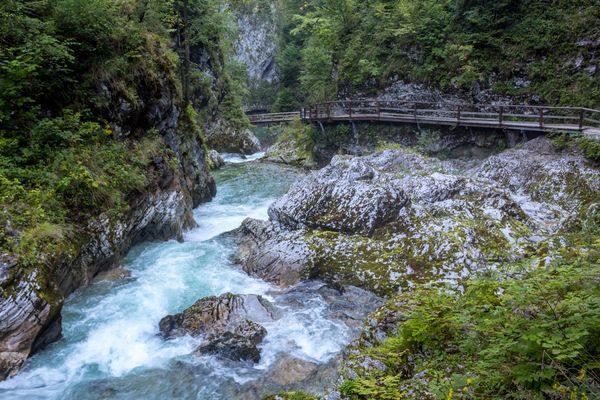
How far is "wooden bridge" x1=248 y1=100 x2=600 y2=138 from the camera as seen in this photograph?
14711 mm

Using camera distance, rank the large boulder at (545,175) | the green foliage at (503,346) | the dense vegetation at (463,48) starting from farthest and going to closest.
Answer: the dense vegetation at (463,48)
the large boulder at (545,175)
the green foliage at (503,346)

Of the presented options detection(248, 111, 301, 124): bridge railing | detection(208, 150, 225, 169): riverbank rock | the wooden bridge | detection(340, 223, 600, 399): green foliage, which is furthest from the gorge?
detection(248, 111, 301, 124): bridge railing

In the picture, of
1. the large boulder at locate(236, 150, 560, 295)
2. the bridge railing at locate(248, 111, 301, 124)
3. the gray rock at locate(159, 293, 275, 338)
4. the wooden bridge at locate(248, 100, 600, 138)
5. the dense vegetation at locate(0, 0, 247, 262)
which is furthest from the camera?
the bridge railing at locate(248, 111, 301, 124)

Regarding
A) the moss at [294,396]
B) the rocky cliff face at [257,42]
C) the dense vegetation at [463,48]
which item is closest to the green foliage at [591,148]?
the dense vegetation at [463,48]

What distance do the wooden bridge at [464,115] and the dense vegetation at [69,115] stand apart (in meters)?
12.1

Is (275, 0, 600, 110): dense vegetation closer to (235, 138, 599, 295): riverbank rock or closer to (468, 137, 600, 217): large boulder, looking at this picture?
(468, 137, 600, 217): large boulder

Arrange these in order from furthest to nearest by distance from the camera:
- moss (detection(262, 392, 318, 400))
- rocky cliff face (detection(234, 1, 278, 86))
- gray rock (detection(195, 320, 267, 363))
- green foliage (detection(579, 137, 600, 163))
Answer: rocky cliff face (detection(234, 1, 278, 86)), green foliage (detection(579, 137, 600, 163)), gray rock (detection(195, 320, 267, 363)), moss (detection(262, 392, 318, 400))

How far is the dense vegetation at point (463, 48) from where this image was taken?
16.6 metres

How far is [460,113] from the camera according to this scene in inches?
716

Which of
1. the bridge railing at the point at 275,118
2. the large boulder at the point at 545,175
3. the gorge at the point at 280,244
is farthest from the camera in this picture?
the bridge railing at the point at 275,118

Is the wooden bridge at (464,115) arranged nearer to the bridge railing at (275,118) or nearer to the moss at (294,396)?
the bridge railing at (275,118)

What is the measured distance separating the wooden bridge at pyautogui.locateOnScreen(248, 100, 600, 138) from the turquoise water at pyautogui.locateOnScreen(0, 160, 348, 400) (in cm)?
1170

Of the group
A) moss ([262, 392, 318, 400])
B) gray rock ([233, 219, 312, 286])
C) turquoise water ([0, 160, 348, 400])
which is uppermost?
moss ([262, 392, 318, 400])

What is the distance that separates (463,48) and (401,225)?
12788 millimetres
